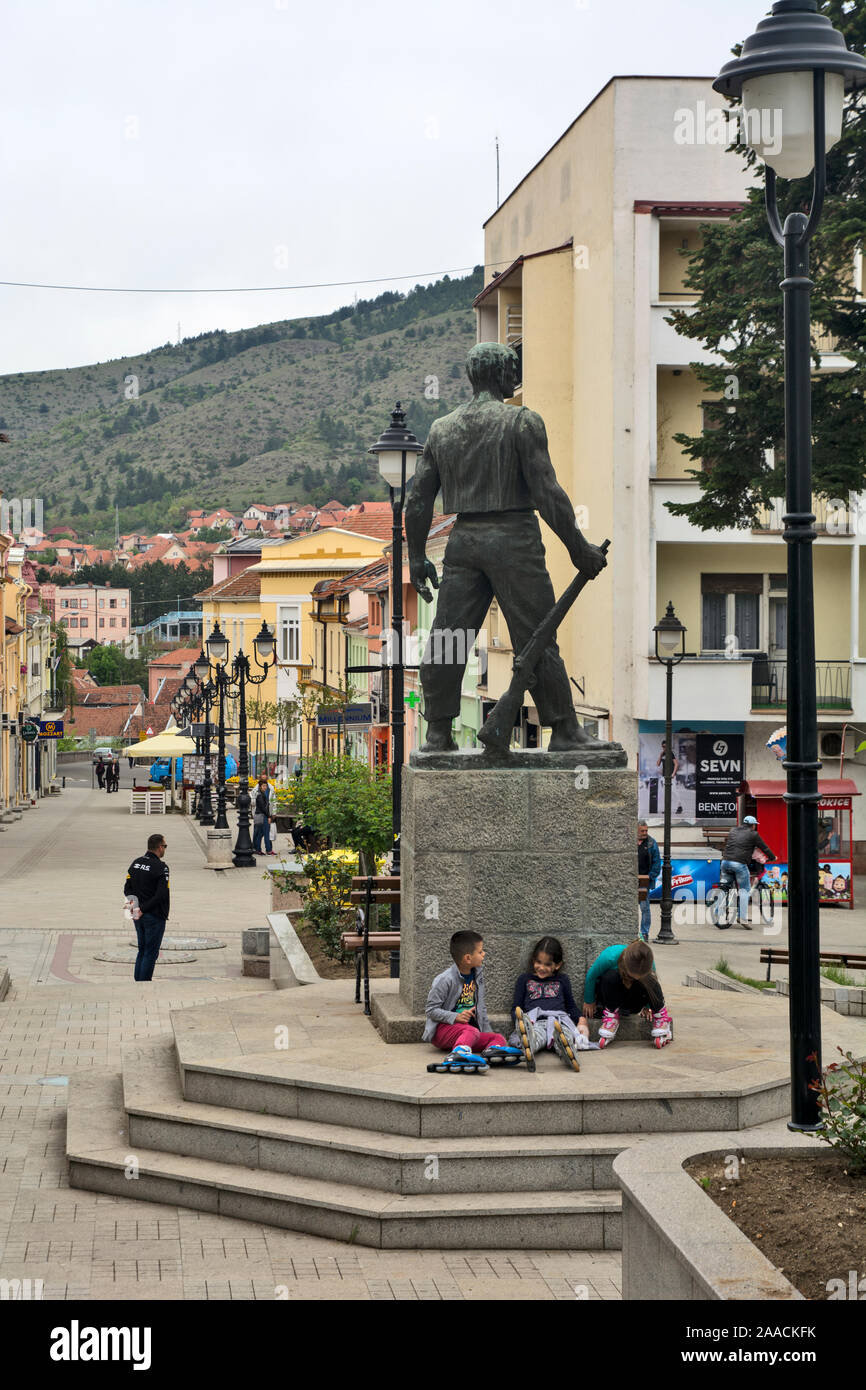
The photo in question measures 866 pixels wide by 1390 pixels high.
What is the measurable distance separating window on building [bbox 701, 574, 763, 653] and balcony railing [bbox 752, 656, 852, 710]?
1084 millimetres

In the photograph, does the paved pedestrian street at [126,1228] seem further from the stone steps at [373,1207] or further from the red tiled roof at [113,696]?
the red tiled roof at [113,696]

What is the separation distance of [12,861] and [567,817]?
27.5m

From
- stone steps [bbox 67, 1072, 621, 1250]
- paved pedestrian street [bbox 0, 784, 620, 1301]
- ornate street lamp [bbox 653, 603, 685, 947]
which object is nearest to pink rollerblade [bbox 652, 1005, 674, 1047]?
stone steps [bbox 67, 1072, 621, 1250]

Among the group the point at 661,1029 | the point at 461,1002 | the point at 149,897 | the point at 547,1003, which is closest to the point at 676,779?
the point at 149,897

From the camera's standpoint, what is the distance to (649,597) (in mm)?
30422

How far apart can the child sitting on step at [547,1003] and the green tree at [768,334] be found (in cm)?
1401

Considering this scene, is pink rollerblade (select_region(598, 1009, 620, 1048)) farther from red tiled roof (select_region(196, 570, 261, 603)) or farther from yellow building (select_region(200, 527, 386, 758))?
red tiled roof (select_region(196, 570, 261, 603))

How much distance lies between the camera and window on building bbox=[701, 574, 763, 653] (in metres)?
31.5

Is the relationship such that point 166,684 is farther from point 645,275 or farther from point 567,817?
point 567,817

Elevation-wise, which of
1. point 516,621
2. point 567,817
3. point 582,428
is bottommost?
point 567,817

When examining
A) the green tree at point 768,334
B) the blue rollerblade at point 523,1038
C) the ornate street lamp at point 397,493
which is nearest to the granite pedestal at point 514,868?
the blue rollerblade at point 523,1038

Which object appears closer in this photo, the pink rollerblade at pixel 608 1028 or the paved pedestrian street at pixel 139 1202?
the paved pedestrian street at pixel 139 1202

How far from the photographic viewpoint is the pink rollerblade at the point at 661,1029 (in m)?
9.22
